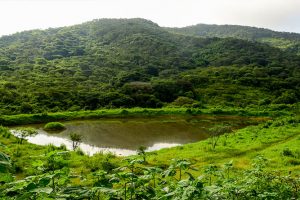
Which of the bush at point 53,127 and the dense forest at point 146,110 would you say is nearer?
the dense forest at point 146,110

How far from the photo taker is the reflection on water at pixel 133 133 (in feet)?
136

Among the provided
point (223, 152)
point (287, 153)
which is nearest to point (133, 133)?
point (223, 152)

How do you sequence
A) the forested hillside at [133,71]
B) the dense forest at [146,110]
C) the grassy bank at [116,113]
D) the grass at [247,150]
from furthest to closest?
the forested hillside at [133,71]
the grassy bank at [116,113]
the grass at [247,150]
the dense forest at [146,110]

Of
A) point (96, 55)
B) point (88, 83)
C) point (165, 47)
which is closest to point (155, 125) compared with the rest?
point (88, 83)

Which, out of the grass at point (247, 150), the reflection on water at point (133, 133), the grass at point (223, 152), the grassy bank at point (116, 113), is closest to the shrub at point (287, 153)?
the grass at point (223, 152)

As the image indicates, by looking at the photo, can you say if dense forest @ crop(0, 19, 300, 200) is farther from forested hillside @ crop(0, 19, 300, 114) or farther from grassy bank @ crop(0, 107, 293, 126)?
forested hillside @ crop(0, 19, 300, 114)

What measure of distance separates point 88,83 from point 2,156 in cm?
9190

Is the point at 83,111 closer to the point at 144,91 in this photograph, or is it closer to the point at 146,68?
the point at 144,91

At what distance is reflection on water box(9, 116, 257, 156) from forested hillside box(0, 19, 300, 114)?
43.6 feet

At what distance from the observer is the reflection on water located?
41.6 m

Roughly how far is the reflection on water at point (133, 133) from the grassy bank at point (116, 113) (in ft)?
8.66

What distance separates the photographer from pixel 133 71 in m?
109

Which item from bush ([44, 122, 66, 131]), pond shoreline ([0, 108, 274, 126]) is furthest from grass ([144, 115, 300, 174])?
pond shoreline ([0, 108, 274, 126])

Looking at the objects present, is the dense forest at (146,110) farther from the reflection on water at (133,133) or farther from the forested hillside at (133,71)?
the reflection on water at (133,133)
